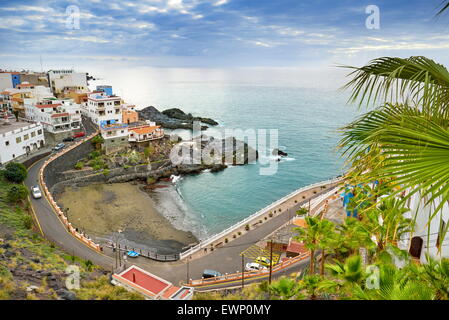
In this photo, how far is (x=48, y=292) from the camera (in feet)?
48.2

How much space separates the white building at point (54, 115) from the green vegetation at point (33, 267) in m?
19.5

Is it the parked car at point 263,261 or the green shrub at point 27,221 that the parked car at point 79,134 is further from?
the parked car at point 263,261

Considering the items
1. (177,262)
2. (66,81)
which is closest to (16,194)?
(177,262)

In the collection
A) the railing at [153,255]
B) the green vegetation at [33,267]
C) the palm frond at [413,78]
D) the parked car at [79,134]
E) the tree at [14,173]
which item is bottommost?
the railing at [153,255]

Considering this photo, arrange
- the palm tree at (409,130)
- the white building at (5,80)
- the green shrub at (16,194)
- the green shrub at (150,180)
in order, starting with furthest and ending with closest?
the white building at (5,80) < the green shrub at (150,180) < the green shrub at (16,194) < the palm tree at (409,130)

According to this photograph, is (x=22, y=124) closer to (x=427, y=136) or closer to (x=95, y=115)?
(x=95, y=115)

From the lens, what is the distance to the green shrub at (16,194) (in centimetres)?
2873

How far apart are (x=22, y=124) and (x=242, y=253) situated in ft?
112

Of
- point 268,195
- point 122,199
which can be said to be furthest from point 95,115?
point 268,195

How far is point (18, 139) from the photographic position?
124ft

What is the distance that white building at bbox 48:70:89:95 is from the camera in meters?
64.9

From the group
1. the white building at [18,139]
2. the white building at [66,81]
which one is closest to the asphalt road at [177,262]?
the white building at [18,139]

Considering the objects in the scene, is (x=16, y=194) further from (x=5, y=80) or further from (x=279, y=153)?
(x=5, y=80)

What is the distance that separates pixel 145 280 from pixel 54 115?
34958mm
